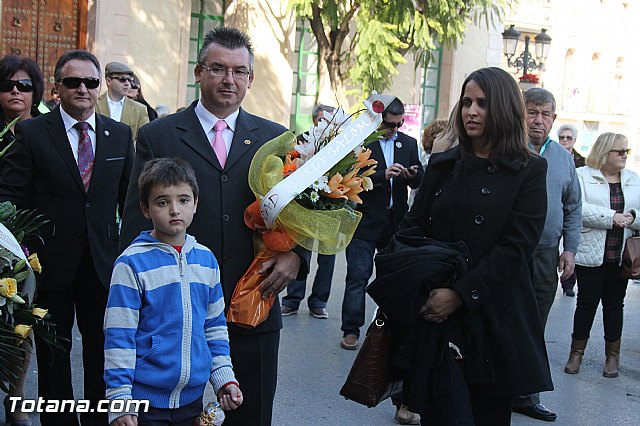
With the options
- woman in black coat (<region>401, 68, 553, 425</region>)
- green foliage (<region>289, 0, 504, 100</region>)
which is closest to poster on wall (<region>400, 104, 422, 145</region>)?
green foliage (<region>289, 0, 504, 100</region>)

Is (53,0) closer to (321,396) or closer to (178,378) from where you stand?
(321,396)

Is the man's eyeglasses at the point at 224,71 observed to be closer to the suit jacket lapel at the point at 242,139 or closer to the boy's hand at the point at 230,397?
the suit jacket lapel at the point at 242,139

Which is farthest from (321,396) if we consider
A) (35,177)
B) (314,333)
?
(35,177)

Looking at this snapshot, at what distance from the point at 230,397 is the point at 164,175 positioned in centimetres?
92

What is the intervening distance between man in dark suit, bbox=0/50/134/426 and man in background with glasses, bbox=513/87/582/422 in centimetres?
303

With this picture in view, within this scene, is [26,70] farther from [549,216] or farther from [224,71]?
[549,216]


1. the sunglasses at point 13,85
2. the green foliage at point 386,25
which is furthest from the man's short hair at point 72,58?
the green foliage at point 386,25

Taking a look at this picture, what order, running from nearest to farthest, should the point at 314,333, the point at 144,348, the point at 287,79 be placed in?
the point at 144,348
the point at 314,333
the point at 287,79

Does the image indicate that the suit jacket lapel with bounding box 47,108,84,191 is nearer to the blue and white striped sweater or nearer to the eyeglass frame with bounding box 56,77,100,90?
the eyeglass frame with bounding box 56,77,100,90

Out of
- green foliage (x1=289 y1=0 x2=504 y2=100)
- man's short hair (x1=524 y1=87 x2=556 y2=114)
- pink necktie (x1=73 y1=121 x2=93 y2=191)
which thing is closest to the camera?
pink necktie (x1=73 y1=121 x2=93 y2=191)

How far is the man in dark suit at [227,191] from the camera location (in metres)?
4.09

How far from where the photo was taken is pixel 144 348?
12.0 feet

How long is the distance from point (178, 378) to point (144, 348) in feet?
0.58

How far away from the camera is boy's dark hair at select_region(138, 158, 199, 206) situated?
3736 millimetres
